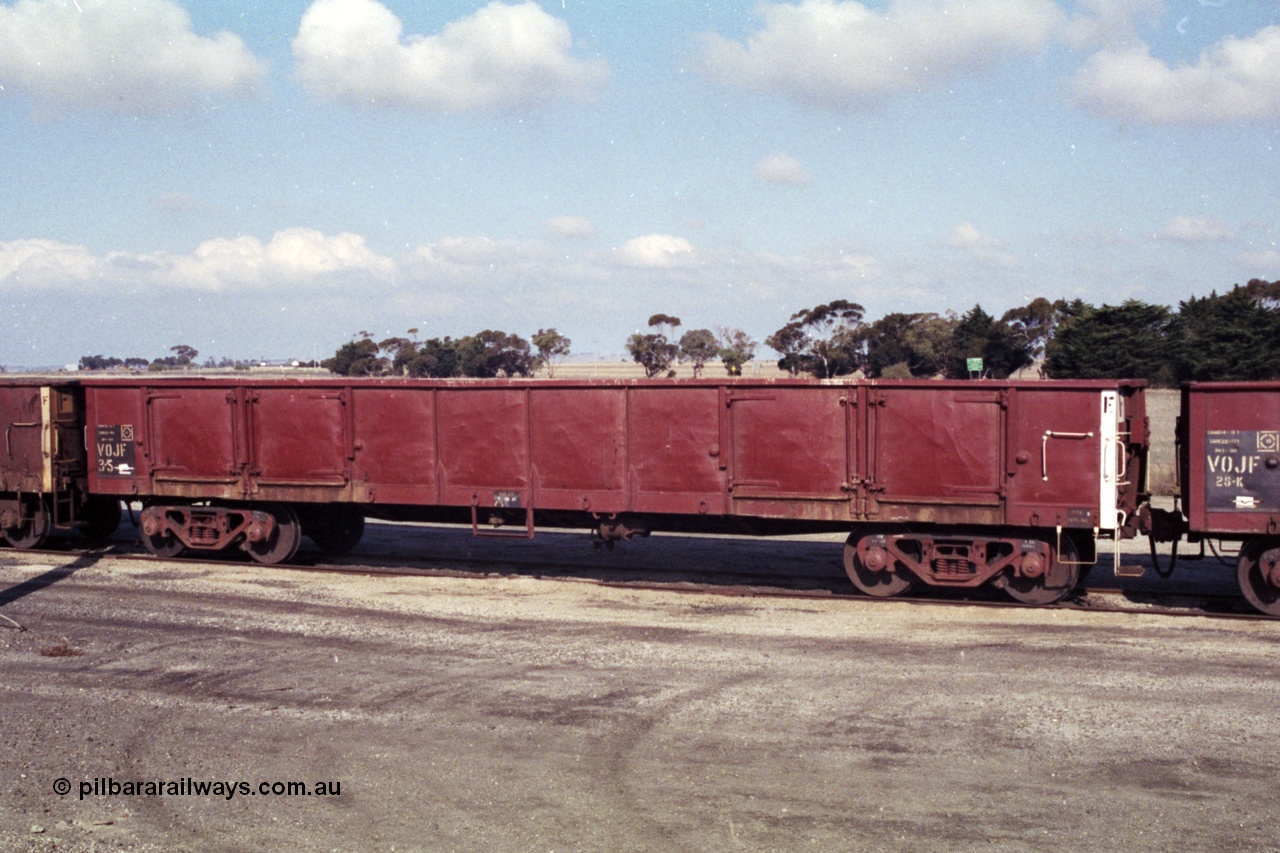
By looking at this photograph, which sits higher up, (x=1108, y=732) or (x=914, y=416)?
(x=914, y=416)

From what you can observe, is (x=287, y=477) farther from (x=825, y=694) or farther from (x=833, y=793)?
(x=833, y=793)

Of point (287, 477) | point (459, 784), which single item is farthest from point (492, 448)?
point (459, 784)

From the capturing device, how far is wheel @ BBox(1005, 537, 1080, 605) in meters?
13.1

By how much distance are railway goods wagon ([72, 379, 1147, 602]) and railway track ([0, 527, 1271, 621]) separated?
0.44m

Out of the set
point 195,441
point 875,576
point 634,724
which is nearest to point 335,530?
point 195,441

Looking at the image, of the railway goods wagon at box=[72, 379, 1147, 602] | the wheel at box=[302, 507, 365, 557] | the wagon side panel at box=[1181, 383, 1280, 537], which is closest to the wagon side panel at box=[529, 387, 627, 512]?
the railway goods wagon at box=[72, 379, 1147, 602]

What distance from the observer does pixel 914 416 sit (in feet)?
43.9

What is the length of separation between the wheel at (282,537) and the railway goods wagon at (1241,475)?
12.5m

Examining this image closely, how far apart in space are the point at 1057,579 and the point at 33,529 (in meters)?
16.0

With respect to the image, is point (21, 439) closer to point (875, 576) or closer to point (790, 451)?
point (790, 451)

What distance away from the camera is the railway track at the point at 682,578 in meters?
13.3

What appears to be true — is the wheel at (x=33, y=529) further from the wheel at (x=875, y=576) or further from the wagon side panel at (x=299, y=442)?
the wheel at (x=875, y=576)

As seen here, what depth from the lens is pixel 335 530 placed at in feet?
57.8

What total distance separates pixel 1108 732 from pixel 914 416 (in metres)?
5.49
